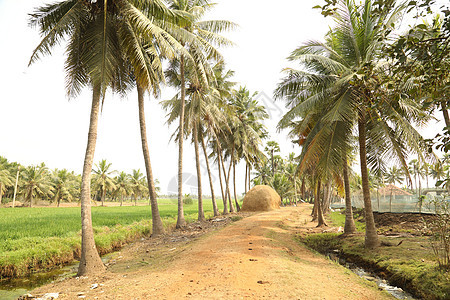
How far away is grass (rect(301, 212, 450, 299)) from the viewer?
17.8 feet

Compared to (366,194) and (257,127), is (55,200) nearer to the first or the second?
(257,127)

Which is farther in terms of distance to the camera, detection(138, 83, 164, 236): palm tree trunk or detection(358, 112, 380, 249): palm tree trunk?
detection(138, 83, 164, 236): palm tree trunk

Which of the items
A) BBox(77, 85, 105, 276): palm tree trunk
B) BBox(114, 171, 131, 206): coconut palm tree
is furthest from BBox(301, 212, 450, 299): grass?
BBox(114, 171, 131, 206): coconut palm tree

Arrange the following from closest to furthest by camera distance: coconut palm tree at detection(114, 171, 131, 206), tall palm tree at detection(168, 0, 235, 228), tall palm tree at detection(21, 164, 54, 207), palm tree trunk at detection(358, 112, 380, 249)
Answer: palm tree trunk at detection(358, 112, 380, 249), tall palm tree at detection(168, 0, 235, 228), tall palm tree at detection(21, 164, 54, 207), coconut palm tree at detection(114, 171, 131, 206)

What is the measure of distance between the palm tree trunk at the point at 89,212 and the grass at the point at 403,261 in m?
7.97

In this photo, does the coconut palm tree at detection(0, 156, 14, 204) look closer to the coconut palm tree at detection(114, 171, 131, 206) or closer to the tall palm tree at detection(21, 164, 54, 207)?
the tall palm tree at detection(21, 164, 54, 207)

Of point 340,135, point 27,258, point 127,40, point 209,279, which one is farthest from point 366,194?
point 27,258

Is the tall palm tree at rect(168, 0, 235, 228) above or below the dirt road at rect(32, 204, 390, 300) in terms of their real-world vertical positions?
above

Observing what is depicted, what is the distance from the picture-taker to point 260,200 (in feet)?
88.5

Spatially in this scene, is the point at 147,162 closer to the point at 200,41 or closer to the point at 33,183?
the point at 200,41

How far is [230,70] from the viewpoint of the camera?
24.0m

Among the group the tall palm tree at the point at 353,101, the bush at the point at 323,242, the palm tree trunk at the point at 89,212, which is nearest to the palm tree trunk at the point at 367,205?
the tall palm tree at the point at 353,101

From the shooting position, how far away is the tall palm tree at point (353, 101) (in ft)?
27.9

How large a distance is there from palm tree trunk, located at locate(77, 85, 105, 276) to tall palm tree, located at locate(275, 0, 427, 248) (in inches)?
297
